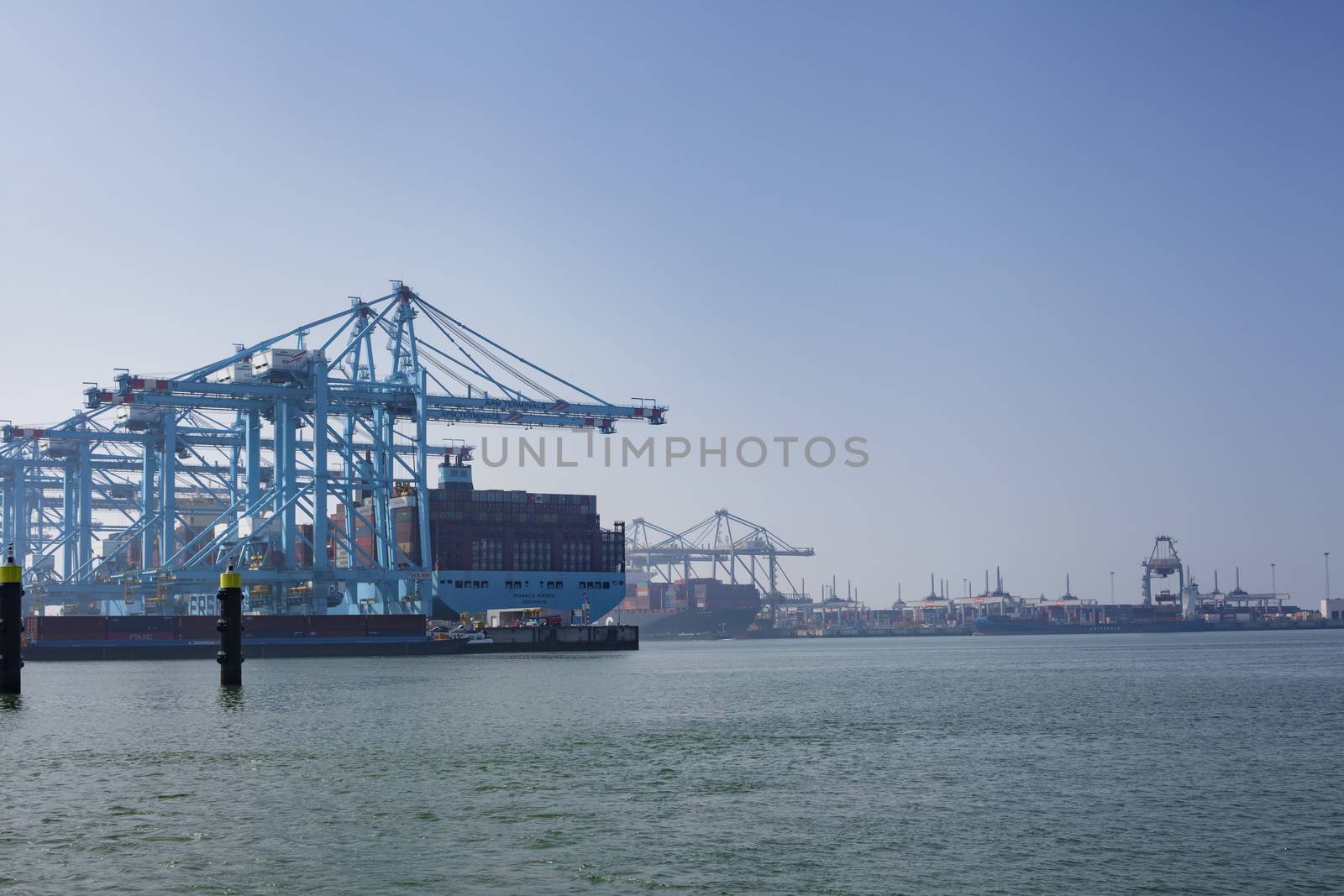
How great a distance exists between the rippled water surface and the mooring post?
1.02 metres

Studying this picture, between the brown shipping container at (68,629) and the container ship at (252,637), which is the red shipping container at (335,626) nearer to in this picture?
the container ship at (252,637)

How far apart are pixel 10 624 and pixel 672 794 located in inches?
1046

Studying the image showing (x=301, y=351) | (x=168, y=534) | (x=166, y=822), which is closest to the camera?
(x=166, y=822)

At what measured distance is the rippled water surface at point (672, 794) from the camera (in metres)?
17.2

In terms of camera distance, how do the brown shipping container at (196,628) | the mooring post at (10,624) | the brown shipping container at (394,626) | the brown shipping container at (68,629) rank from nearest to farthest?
the mooring post at (10,624), the brown shipping container at (68,629), the brown shipping container at (196,628), the brown shipping container at (394,626)

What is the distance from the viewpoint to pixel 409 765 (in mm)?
27953

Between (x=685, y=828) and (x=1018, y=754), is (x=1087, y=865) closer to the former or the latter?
(x=685, y=828)

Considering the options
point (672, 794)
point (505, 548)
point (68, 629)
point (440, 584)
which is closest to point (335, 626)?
point (68, 629)

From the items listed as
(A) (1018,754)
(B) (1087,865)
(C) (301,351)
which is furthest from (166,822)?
(C) (301,351)

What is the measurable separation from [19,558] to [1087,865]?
12781cm

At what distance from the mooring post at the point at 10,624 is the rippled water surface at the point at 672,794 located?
3.36ft

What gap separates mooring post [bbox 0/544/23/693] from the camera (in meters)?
40.7

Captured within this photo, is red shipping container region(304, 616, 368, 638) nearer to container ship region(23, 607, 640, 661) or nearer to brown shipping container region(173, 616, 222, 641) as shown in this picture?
container ship region(23, 607, 640, 661)

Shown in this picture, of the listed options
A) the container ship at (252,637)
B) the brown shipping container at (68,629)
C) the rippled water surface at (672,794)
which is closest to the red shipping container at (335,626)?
the container ship at (252,637)
